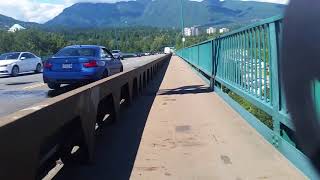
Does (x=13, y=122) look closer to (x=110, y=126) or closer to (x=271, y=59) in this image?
(x=271, y=59)

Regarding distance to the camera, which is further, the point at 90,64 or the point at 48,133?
the point at 90,64

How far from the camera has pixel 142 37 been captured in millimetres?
171250

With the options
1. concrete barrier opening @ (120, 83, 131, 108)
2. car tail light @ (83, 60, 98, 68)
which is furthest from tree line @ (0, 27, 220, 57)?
concrete barrier opening @ (120, 83, 131, 108)

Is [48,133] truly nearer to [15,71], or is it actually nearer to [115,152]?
[115,152]

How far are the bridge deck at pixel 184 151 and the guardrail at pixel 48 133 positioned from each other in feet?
1.02

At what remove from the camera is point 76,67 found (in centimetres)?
1645

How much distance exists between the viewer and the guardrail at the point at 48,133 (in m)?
3.73

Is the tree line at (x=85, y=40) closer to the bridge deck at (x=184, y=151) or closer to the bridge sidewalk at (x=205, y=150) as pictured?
the bridge sidewalk at (x=205, y=150)

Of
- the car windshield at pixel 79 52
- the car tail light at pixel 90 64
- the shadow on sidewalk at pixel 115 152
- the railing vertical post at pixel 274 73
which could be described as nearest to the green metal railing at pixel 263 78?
the railing vertical post at pixel 274 73

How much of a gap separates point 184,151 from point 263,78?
1.71 metres

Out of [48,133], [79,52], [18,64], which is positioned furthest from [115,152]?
[18,64]

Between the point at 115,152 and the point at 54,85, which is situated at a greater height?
the point at 54,85

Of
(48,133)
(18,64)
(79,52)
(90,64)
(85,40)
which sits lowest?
(48,133)

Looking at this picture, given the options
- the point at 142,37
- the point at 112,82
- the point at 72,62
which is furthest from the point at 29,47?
the point at 112,82
